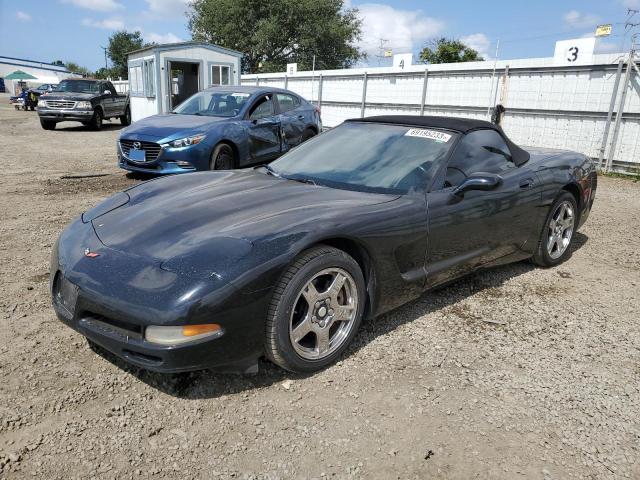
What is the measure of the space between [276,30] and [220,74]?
71.7ft

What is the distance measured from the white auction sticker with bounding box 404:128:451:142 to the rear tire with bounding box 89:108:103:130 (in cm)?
1588

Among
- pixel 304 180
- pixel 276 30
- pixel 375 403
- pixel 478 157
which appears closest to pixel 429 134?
pixel 478 157

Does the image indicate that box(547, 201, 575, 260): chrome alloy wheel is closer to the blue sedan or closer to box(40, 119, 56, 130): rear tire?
the blue sedan

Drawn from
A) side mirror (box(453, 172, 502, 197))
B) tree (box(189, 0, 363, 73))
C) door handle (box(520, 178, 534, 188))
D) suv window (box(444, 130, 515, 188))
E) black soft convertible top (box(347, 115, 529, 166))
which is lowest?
door handle (box(520, 178, 534, 188))

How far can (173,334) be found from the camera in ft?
7.23

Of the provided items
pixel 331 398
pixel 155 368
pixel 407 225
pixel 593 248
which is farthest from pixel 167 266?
pixel 593 248

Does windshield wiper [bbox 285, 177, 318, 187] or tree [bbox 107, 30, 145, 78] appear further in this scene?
tree [bbox 107, 30, 145, 78]

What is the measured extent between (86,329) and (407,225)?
1804mm

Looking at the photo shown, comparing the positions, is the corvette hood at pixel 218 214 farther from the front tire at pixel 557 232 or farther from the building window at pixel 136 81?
the building window at pixel 136 81

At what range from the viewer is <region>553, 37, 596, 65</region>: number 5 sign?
10.5m

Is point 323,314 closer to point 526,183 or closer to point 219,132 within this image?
point 526,183

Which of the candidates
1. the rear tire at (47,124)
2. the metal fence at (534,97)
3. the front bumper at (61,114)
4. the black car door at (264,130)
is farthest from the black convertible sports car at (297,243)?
the rear tire at (47,124)

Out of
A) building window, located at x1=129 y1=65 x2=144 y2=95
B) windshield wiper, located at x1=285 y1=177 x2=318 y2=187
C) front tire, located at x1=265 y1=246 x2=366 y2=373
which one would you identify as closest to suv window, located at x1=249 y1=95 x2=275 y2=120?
windshield wiper, located at x1=285 y1=177 x2=318 y2=187

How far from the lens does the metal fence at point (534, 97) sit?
10.2 meters
